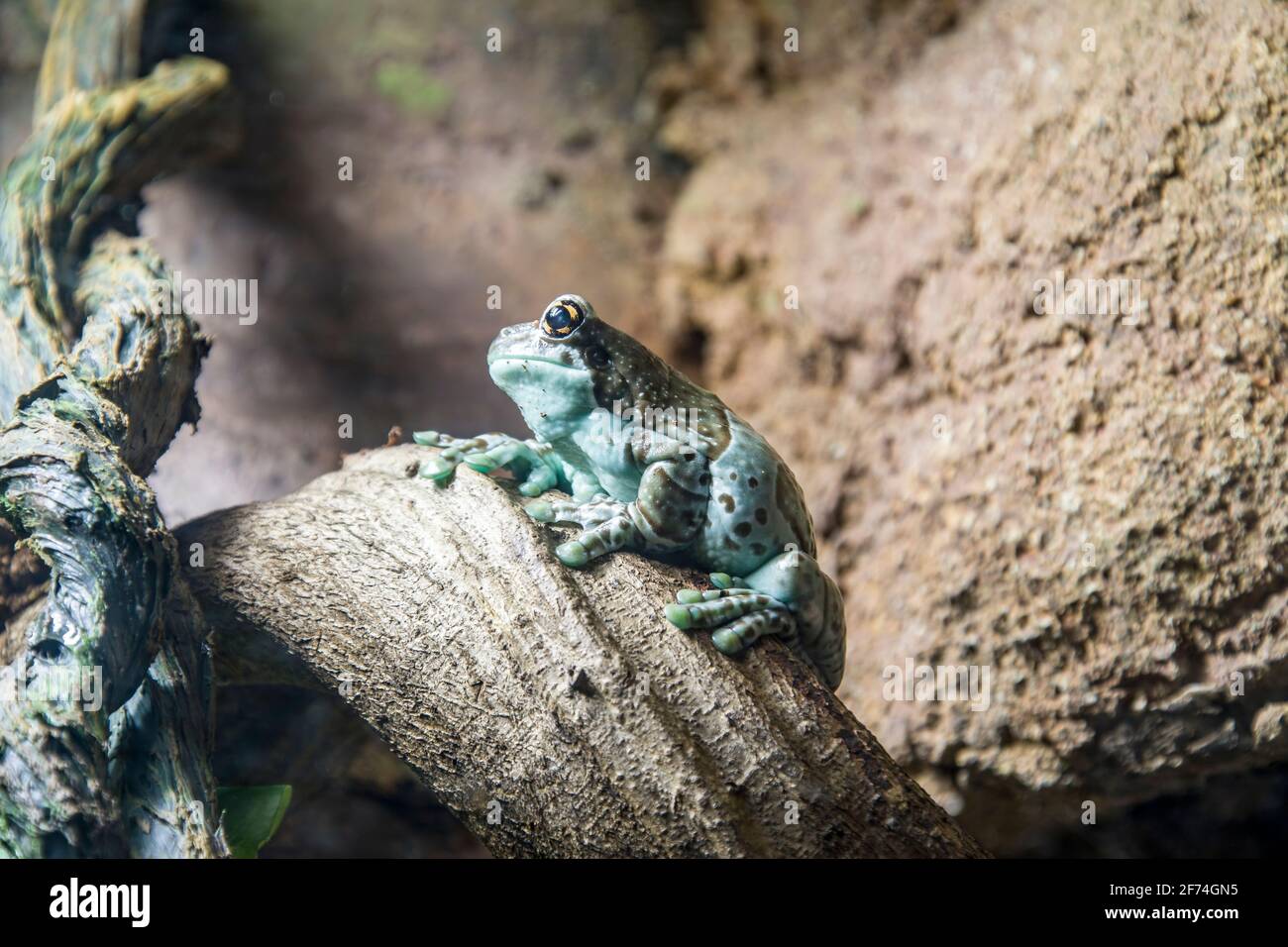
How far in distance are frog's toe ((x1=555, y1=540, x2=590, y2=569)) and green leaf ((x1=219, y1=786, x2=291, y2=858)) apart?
1.02 metres

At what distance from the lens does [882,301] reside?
4.05 meters

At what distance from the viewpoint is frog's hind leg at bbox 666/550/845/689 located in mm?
2174

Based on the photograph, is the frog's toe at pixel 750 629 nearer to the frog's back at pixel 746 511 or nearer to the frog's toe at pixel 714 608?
the frog's toe at pixel 714 608

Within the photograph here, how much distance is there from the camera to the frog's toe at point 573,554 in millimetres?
2209

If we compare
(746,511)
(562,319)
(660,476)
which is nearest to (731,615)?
(746,511)

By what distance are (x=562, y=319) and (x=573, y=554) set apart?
581mm

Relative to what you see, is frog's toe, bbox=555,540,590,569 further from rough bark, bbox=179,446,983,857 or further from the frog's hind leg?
the frog's hind leg

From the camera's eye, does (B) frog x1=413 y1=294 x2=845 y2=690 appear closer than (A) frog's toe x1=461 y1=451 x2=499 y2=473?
Yes

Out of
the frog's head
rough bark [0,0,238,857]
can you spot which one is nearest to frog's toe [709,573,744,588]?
the frog's head

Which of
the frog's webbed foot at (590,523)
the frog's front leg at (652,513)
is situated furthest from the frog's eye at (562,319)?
the frog's webbed foot at (590,523)

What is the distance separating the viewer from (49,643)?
2072 mm

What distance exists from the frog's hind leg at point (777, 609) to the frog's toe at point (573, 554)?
24 centimetres
